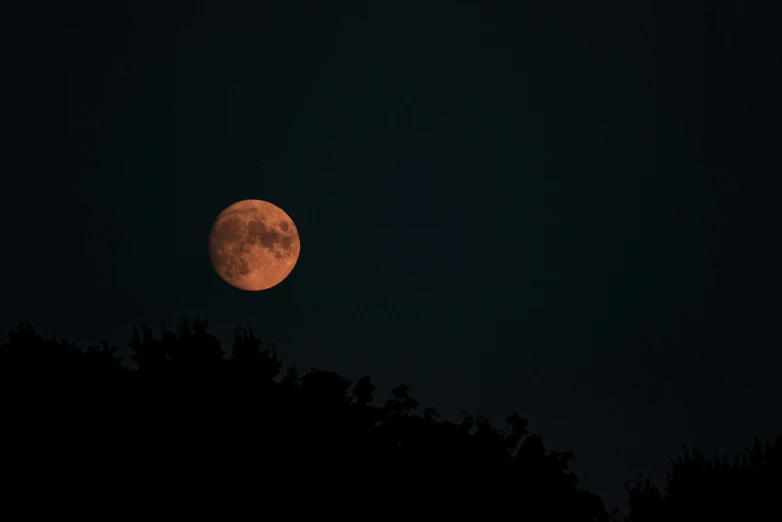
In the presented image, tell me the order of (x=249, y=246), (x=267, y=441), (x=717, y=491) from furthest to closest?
(x=249, y=246), (x=717, y=491), (x=267, y=441)

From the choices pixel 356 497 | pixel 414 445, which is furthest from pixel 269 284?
pixel 356 497

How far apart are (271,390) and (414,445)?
5.64 m

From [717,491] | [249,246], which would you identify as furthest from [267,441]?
[249,246]

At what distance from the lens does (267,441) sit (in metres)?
21.7

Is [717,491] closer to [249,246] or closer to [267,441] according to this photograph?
[267,441]

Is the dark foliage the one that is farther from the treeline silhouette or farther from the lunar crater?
the lunar crater

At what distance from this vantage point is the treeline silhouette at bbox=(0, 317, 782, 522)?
64.6 feet

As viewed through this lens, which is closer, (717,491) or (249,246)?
(717,491)

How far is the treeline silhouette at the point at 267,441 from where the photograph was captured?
19.7 meters

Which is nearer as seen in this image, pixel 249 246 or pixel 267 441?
pixel 267 441

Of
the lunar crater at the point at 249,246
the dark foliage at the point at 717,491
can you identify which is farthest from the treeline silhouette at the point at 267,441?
the lunar crater at the point at 249,246

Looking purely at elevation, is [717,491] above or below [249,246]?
below

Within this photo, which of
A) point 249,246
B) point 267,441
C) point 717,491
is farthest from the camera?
point 249,246

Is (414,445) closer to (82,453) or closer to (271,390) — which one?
(271,390)
